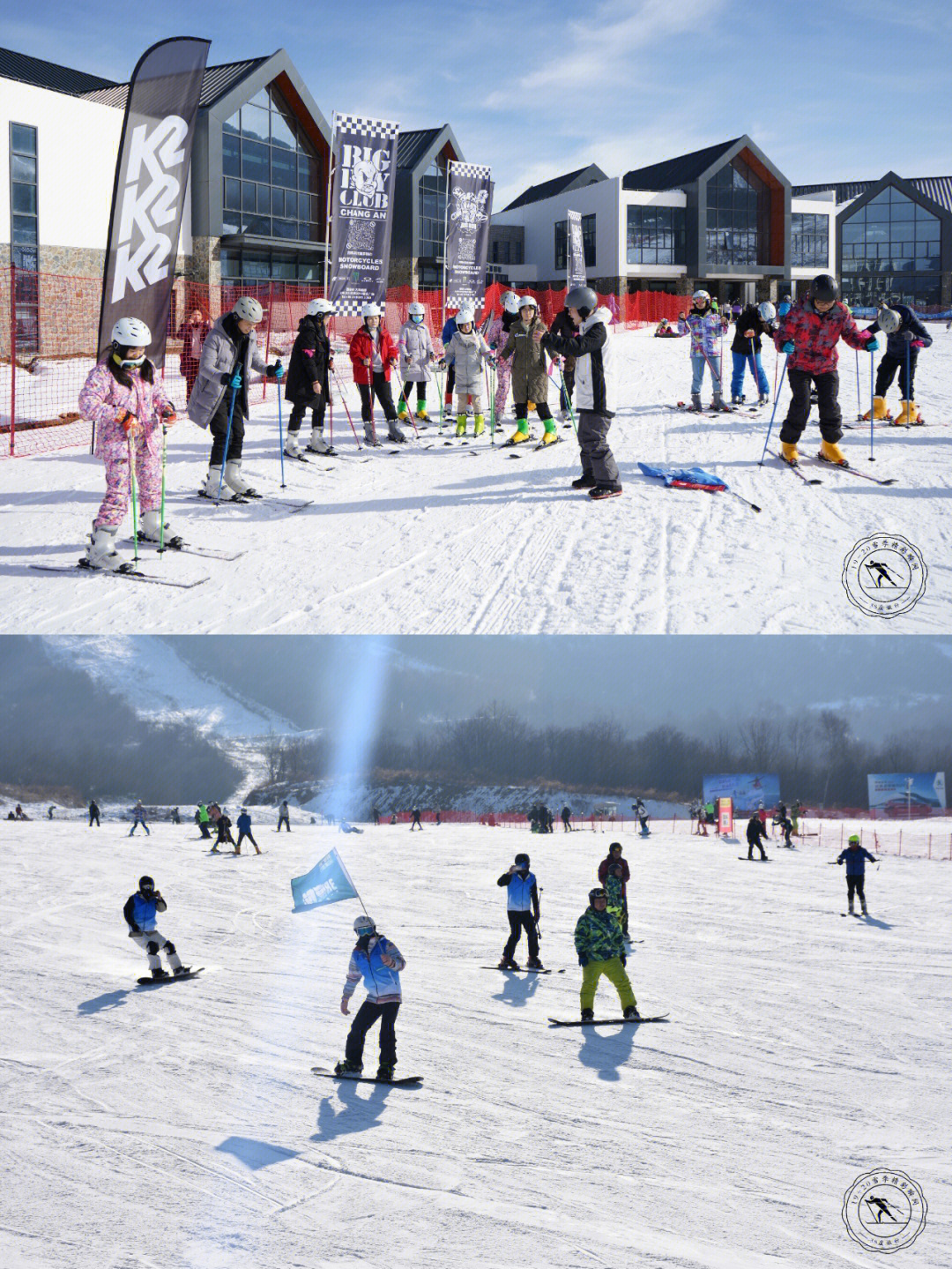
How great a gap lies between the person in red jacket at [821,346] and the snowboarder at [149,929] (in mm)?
5512

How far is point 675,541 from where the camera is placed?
6176 millimetres

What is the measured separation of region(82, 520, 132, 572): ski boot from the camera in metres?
5.79

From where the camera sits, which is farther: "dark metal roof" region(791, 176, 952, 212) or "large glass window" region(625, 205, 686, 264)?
"dark metal roof" region(791, 176, 952, 212)

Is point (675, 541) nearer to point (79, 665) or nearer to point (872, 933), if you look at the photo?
point (872, 933)

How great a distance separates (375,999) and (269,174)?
21865mm

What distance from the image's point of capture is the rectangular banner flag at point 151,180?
727cm

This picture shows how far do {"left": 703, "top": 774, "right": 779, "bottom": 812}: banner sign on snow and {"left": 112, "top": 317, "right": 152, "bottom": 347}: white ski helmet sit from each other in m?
6.57

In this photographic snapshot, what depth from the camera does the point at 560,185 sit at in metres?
43.2

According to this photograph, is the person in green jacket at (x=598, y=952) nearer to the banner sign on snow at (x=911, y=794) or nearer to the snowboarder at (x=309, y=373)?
the snowboarder at (x=309, y=373)

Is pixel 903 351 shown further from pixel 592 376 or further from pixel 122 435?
pixel 122 435

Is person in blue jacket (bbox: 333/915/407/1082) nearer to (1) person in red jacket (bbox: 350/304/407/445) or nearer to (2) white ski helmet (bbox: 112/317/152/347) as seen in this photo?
(2) white ski helmet (bbox: 112/317/152/347)

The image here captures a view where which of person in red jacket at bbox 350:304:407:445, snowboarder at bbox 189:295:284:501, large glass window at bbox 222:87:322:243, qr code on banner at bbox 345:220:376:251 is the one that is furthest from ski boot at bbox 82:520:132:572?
large glass window at bbox 222:87:322:243

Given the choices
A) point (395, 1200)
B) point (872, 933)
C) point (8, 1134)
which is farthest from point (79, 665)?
point (872, 933)

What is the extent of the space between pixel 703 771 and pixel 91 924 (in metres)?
5.59
